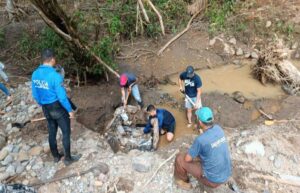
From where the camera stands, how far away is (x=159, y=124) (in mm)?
6711

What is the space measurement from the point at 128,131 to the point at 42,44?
368 centimetres

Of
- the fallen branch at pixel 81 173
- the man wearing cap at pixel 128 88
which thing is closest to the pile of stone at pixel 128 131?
the man wearing cap at pixel 128 88

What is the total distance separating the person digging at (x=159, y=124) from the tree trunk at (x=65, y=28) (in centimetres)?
167

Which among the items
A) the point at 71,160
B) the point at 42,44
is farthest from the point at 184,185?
the point at 42,44

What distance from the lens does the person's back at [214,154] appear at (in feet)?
14.6

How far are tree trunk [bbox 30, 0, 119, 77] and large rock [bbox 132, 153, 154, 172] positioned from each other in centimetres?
248

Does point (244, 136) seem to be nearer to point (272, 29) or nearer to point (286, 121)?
point (286, 121)

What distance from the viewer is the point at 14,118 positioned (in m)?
7.06

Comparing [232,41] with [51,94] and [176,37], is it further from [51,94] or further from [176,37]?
[51,94]

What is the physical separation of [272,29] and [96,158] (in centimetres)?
713

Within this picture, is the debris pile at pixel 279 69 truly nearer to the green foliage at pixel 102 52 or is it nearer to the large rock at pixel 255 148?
the large rock at pixel 255 148

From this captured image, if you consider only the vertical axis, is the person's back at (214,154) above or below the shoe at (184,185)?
above

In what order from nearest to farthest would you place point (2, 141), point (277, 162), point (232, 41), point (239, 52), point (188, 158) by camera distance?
point (188, 158) → point (277, 162) → point (2, 141) → point (239, 52) → point (232, 41)

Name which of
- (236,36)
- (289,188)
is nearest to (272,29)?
(236,36)
